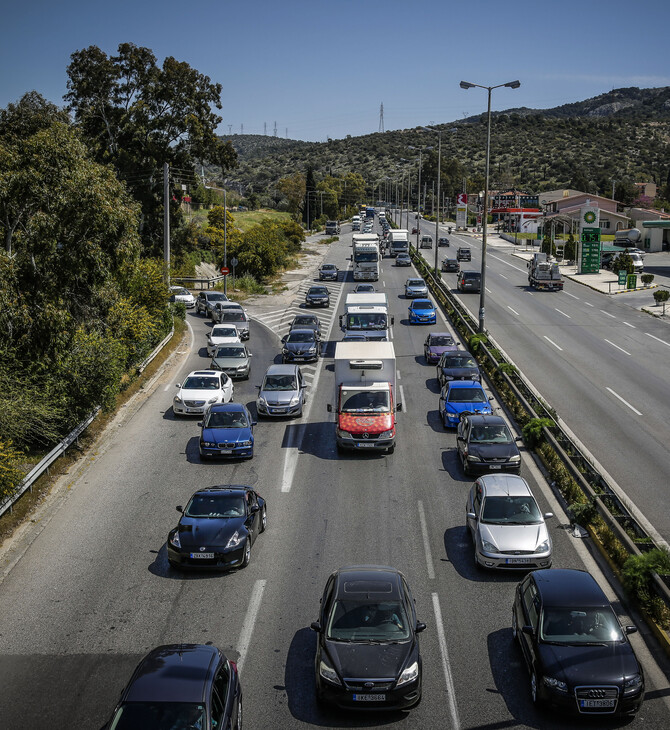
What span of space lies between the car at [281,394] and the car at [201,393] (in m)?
1.61

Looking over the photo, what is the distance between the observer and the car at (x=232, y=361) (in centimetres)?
3466

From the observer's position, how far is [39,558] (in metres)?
17.6

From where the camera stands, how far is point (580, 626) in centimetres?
1209

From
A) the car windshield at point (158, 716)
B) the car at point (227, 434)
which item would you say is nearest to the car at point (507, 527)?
the car at point (227, 434)

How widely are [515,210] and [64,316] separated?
110 metres

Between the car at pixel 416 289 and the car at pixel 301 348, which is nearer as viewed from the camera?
the car at pixel 301 348

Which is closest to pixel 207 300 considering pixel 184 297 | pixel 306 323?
pixel 184 297

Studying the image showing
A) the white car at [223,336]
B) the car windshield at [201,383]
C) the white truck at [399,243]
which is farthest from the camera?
the white truck at [399,243]

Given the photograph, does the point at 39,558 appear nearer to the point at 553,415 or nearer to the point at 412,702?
the point at 412,702

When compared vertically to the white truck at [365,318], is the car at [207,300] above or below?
below

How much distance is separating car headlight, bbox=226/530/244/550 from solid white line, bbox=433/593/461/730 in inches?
162

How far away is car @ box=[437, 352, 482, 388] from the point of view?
105 feet

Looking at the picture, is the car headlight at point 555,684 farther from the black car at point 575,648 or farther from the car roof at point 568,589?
the car roof at point 568,589

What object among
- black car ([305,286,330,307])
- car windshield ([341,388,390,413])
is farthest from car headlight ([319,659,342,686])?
black car ([305,286,330,307])
